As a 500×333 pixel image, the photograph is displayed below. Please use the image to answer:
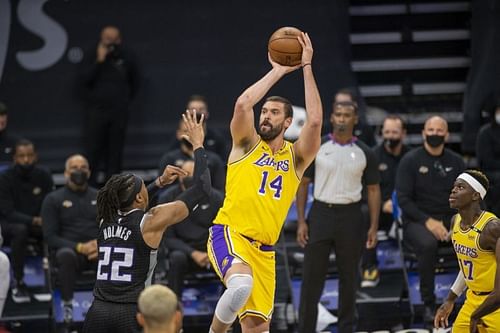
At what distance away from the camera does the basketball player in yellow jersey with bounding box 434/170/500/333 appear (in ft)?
29.4

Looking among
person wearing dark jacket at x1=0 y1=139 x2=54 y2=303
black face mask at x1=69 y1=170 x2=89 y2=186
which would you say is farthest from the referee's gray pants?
person wearing dark jacket at x1=0 y1=139 x2=54 y2=303

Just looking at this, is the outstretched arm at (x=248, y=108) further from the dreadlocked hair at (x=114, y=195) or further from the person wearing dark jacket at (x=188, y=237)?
the person wearing dark jacket at (x=188, y=237)

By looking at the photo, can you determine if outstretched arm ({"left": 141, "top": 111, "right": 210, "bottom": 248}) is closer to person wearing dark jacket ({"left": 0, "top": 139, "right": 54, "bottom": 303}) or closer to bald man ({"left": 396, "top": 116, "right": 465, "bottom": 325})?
bald man ({"left": 396, "top": 116, "right": 465, "bottom": 325})

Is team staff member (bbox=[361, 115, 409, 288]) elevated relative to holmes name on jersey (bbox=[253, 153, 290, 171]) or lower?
lower

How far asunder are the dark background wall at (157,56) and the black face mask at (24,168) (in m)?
1.60

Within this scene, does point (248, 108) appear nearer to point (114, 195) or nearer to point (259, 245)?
point (259, 245)

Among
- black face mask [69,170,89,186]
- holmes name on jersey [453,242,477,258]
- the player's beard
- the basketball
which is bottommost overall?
holmes name on jersey [453,242,477,258]

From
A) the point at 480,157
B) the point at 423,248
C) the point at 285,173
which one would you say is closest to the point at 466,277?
the point at 285,173

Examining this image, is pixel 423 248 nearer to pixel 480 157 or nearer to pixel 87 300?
pixel 480 157

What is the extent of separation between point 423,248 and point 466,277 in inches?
98.5

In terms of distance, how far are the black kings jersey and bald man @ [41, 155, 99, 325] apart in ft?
11.5

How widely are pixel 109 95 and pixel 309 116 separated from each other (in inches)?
217

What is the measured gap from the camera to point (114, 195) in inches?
320

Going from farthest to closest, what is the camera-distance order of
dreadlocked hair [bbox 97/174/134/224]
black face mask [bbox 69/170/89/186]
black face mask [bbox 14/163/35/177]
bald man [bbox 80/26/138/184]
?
bald man [bbox 80/26/138/184], black face mask [bbox 14/163/35/177], black face mask [bbox 69/170/89/186], dreadlocked hair [bbox 97/174/134/224]
